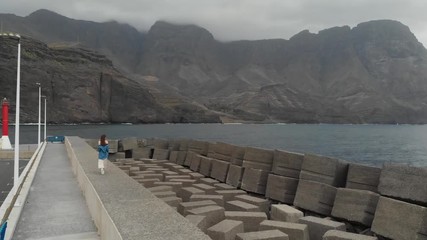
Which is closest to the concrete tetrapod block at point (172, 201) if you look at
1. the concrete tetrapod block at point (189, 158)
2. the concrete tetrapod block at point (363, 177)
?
the concrete tetrapod block at point (363, 177)

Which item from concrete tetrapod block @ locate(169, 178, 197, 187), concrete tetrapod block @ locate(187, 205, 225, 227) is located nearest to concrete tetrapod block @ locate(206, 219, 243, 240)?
concrete tetrapod block @ locate(187, 205, 225, 227)

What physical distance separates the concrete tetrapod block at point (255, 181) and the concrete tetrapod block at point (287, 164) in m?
0.52

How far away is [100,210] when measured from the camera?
876 centimetres

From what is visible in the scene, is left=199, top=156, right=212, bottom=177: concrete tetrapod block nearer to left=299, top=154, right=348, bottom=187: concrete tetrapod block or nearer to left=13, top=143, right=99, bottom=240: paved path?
left=299, top=154, right=348, bottom=187: concrete tetrapod block

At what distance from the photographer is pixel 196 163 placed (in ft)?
76.6

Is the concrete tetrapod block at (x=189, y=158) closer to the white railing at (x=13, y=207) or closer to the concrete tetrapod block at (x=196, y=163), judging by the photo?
the concrete tetrapod block at (x=196, y=163)

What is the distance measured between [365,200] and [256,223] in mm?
3495

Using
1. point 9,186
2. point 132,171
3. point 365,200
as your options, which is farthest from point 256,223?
point 9,186

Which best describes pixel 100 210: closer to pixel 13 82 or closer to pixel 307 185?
pixel 307 185

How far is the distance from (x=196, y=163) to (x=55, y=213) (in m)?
13.2

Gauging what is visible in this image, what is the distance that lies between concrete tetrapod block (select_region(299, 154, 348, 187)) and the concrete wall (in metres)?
7.18

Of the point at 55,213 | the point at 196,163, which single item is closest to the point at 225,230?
the point at 55,213

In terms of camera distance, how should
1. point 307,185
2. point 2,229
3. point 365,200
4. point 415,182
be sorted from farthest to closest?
point 307,185 → point 365,200 → point 415,182 → point 2,229

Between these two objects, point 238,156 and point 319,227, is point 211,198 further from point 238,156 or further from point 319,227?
point 238,156
